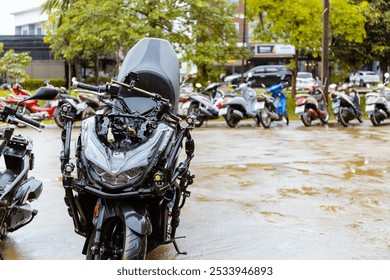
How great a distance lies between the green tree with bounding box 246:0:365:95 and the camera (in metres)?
20.9

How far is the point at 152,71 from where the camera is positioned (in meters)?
5.37

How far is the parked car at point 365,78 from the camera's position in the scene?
4091 cm

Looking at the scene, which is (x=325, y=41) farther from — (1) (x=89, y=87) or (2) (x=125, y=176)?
(2) (x=125, y=176)

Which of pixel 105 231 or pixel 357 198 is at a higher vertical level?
pixel 105 231

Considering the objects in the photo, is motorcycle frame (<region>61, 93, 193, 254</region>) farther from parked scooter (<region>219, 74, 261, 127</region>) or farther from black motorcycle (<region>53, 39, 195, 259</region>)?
parked scooter (<region>219, 74, 261, 127</region>)

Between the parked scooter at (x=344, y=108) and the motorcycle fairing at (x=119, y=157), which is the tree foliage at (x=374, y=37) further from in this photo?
the motorcycle fairing at (x=119, y=157)

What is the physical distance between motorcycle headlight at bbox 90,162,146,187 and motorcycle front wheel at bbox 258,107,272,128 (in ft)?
38.9

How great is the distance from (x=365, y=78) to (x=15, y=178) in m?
38.9

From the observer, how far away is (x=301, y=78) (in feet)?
124

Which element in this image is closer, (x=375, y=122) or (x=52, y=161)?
(x=52, y=161)

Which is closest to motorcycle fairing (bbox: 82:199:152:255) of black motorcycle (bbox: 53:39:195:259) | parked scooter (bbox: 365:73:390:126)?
black motorcycle (bbox: 53:39:195:259)

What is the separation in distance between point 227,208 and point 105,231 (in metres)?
2.61

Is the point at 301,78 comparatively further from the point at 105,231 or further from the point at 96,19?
the point at 105,231
